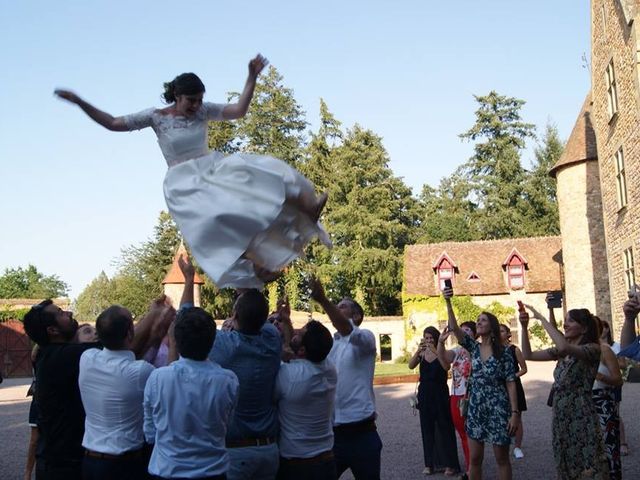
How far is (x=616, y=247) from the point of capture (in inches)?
830

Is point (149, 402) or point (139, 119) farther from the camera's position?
point (139, 119)

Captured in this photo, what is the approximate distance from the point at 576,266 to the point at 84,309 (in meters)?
80.2

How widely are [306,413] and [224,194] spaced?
1.52m

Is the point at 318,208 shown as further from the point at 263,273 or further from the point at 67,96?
the point at 67,96

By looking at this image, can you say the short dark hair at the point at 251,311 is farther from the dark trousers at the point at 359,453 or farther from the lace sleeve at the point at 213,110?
the dark trousers at the point at 359,453

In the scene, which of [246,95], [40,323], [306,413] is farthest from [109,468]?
[246,95]

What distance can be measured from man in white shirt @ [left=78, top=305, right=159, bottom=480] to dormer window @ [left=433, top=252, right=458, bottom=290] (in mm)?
34910

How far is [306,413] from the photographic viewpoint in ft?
14.9

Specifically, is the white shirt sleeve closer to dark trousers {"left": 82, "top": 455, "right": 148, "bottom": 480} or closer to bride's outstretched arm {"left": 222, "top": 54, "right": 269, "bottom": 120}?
dark trousers {"left": 82, "top": 455, "right": 148, "bottom": 480}

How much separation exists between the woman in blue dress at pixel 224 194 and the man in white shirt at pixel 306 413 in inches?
23.4

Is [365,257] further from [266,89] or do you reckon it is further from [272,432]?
[272,432]

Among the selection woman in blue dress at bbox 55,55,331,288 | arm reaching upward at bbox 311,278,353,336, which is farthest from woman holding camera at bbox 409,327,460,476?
woman in blue dress at bbox 55,55,331,288

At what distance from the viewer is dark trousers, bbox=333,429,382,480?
537cm

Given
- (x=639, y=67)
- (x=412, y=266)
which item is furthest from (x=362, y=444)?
(x=412, y=266)
